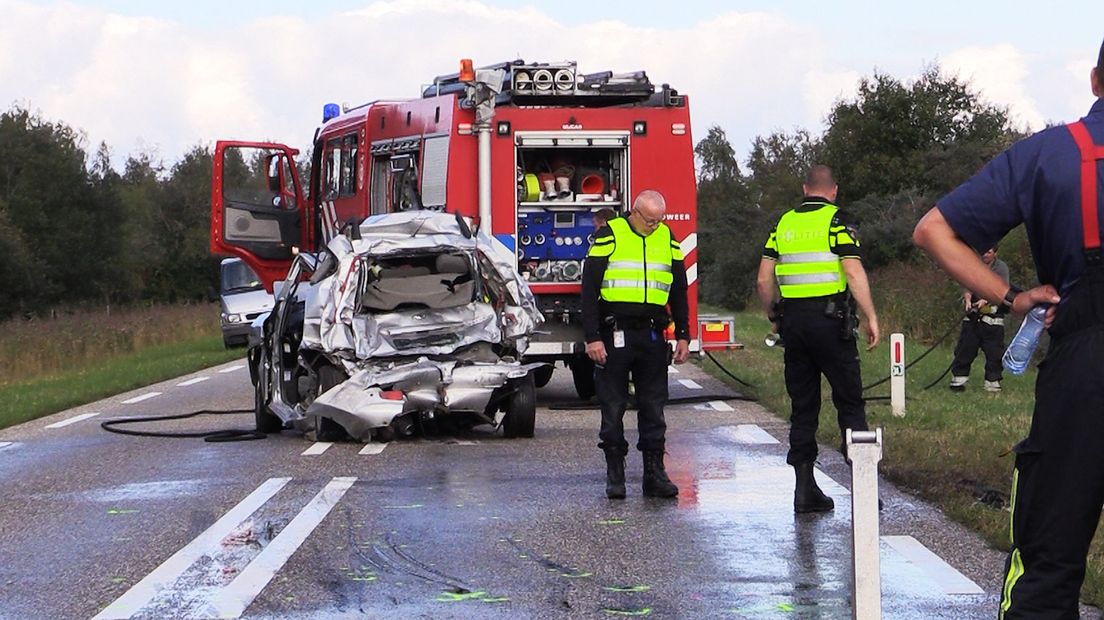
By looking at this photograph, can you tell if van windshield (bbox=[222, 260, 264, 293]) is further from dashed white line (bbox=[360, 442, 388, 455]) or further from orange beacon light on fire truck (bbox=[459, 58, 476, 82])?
dashed white line (bbox=[360, 442, 388, 455])

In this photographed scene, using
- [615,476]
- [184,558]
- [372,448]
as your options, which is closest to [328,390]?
[372,448]

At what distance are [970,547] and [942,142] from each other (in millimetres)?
45052

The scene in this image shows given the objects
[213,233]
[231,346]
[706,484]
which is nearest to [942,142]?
[231,346]

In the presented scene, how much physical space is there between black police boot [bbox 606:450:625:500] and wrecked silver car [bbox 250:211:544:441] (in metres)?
3.39

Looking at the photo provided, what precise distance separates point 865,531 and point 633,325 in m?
4.71

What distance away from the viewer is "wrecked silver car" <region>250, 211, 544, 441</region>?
522 inches

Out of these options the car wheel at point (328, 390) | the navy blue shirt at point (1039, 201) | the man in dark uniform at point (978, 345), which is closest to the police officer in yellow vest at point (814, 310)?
the navy blue shirt at point (1039, 201)

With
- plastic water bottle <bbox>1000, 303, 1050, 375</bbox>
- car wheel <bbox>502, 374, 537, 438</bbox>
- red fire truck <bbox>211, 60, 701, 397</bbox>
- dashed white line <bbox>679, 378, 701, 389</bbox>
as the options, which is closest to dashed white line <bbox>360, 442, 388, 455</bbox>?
car wheel <bbox>502, 374, 537, 438</bbox>

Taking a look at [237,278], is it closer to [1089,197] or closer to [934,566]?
[934,566]

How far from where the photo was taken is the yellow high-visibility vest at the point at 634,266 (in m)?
10.0

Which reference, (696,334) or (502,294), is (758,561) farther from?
(696,334)

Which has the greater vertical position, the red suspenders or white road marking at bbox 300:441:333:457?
the red suspenders

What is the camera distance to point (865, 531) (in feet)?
17.6

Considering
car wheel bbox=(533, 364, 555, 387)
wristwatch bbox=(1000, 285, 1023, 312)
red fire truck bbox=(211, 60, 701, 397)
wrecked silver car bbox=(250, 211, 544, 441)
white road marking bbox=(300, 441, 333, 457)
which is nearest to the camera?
wristwatch bbox=(1000, 285, 1023, 312)
